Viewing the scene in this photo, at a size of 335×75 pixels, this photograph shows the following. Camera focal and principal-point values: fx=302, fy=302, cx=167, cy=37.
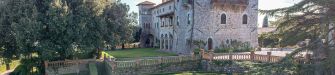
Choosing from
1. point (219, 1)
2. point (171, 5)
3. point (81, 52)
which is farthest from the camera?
point (171, 5)

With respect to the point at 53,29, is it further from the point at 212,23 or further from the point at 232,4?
the point at 232,4

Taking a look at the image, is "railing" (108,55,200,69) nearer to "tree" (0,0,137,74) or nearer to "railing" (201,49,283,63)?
"railing" (201,49,283,63)

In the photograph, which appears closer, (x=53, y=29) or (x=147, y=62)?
(x=53, y=29)

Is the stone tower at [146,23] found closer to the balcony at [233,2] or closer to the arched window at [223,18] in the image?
the arched window at [223,18]

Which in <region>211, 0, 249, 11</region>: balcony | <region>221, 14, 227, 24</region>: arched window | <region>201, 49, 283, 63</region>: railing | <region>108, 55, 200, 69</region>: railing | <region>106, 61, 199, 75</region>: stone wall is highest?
<region>211, 0, 249, 11</region>: balcony

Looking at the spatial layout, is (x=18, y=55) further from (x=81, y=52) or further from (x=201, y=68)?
(x=201, y=68)

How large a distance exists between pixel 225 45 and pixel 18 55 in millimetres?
18803

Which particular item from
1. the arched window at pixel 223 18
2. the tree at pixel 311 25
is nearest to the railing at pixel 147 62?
the arched window at pixel 223 18

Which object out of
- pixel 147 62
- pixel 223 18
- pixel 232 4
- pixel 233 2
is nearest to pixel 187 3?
pixel 223 18

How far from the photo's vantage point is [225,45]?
30.1 m

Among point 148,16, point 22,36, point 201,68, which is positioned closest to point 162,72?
point 201,68

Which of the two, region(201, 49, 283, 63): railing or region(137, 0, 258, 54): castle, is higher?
region(137, 0, 258, 54): castle

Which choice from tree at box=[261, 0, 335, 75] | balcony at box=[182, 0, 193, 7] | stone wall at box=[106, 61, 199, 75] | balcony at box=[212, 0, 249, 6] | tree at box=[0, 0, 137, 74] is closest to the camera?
tree at box=[261, 0, 335, 75]

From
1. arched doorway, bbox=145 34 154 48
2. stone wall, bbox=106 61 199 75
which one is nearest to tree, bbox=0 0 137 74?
stone wall, bbox=106 61 199 75
